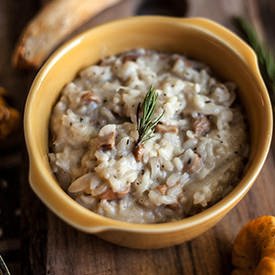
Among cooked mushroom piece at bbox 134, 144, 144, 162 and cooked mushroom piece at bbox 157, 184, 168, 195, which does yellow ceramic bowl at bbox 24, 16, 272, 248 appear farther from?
cooked mushroom piece at bbox 134, 144, 144, 162

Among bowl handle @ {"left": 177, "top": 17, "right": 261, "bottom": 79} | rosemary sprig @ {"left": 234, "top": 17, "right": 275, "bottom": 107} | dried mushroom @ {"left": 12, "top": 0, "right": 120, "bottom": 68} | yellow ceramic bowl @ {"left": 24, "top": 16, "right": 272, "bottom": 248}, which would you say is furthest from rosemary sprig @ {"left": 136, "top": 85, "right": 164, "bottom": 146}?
dried mushroom @ {"left": 12, "top": 0, "right": 120, "bottom": 68}

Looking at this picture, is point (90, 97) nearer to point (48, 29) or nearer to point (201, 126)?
point (201, 126)

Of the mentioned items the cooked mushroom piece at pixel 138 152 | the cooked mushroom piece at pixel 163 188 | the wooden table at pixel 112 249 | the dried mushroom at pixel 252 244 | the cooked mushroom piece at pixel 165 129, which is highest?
the cooked mushroom piece at pixel 165 129

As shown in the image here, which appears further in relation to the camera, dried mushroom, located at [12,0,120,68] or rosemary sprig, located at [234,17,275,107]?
dried mushroom, located at [12,0,120,68]

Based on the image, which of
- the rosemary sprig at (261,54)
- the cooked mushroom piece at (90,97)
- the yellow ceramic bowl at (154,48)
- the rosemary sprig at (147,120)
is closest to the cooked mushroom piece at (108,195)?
the yellow ceramic bowl at (154,48)

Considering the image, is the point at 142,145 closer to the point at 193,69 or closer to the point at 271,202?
the point at 193,69

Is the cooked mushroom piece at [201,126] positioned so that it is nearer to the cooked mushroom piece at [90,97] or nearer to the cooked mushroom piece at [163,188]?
the cooked mushroom piece at [163,188]
